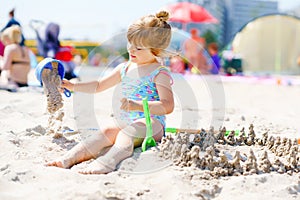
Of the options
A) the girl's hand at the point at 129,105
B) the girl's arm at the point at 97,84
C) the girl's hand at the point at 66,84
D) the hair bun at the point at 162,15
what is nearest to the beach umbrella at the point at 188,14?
the girl's arm at the point at 97,84

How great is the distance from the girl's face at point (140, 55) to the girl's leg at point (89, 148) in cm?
43

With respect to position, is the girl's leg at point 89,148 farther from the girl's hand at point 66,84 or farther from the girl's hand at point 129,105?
the girl's hand at point 66,84

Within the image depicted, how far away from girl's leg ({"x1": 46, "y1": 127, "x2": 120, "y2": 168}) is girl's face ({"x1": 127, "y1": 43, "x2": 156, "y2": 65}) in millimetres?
428

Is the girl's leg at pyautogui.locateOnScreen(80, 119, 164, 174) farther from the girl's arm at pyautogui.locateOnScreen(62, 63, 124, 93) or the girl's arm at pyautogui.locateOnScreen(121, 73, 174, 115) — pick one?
the girl's arm at pyautogui.locateOnScreen(62, 63, 124, 93)

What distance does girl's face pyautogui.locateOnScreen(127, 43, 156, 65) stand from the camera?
2.66 meters

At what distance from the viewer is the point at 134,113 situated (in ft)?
8.73

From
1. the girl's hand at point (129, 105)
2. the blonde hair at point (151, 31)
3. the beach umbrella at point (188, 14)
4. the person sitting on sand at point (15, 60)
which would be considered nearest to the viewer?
the girl's hand at point (129, 105)

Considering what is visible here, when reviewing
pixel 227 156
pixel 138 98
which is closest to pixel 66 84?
pixel 138 98

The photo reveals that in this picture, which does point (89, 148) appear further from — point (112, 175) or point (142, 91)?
point (142, 91)

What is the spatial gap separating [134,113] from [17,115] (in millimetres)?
1293

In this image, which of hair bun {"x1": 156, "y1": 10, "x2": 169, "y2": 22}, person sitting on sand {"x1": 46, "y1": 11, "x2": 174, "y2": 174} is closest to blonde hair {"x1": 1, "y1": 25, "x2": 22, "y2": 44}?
person sitting on sand {"x1": 46, "y1": 11, "x2": 174, "y2": 174}

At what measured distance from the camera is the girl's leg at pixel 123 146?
232 cm

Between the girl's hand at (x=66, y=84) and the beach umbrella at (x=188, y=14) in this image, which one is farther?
the beach umbrella at (x=188, y=14)

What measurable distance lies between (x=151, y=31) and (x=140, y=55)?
0.16m
